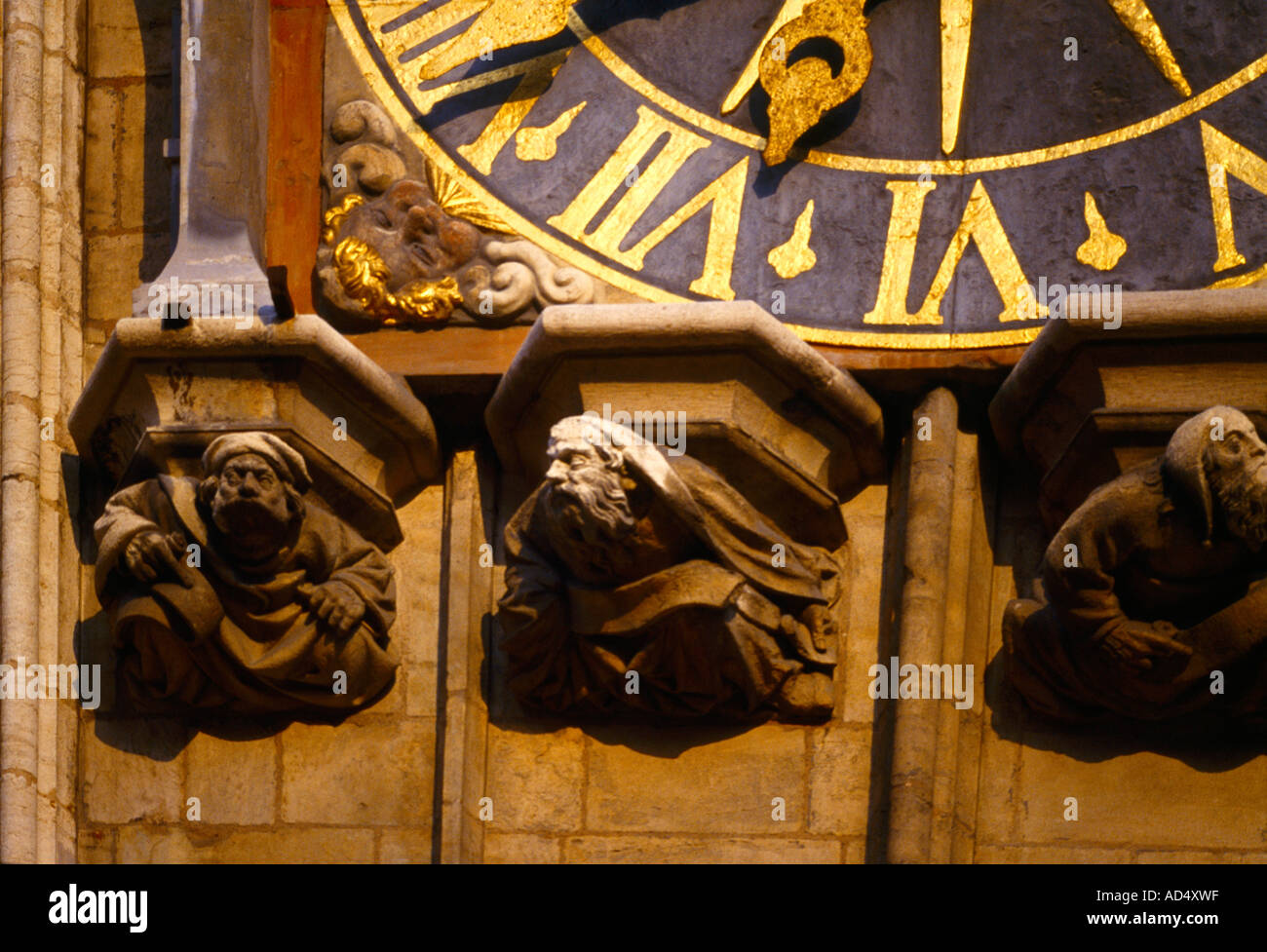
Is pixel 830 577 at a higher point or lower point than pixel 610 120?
lower

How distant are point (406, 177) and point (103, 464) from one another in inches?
29.6

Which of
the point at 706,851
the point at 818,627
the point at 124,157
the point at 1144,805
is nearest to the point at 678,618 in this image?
the point at 818,627

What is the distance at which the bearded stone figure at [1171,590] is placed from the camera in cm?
586

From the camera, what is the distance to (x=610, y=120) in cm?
658

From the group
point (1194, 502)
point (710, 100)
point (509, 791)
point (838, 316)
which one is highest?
point (710, 100)

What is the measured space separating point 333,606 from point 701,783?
697mm

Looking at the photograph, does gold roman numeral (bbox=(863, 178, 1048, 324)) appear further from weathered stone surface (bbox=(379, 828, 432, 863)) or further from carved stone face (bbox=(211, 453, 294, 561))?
weathered stone surface (bbox=(379, 828, 432, 863))

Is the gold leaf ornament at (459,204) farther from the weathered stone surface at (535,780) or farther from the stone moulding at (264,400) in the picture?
the weathered stone surface at (535,780)

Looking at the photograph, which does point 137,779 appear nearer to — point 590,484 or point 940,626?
point 590,484

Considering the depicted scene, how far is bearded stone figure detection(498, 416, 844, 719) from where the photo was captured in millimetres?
5984

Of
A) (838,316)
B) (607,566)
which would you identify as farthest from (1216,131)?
(607,566)

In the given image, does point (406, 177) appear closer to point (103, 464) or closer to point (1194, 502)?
point (103, 464)

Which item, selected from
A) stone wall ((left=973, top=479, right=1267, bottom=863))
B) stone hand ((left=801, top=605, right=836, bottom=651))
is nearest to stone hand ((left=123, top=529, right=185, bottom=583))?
stone hand ((left=801, top=605, right=836, bottom=651))

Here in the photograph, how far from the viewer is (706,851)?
6125 mm
